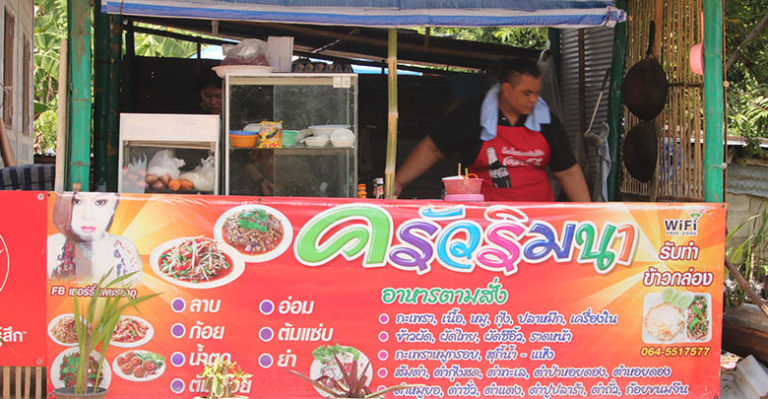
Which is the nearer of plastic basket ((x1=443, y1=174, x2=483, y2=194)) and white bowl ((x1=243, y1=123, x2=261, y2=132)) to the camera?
plastic basket ((x1=443, y1=174, x2=483, y2=194))

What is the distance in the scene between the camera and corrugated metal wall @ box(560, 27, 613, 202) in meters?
6.92

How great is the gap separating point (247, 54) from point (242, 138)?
0.59 meters

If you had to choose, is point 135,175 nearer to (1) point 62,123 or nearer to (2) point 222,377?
(1) point 62,123

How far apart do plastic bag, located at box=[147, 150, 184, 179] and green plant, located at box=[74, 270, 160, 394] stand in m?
0.92

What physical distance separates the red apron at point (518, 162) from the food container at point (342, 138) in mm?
1210

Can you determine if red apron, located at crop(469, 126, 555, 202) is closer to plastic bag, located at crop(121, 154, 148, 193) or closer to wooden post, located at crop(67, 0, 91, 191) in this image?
plastic bag, located at crop(121, 154, 148, 193)

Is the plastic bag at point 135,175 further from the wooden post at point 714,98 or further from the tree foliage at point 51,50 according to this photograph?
the tree foliage at point 51,50

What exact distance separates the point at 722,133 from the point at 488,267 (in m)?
1.84

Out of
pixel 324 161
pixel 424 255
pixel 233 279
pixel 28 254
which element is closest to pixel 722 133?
pixel 424 255

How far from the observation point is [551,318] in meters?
4.68

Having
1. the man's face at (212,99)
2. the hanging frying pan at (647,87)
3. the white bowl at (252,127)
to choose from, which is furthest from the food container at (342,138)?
the hanging frying pan at (647,87)

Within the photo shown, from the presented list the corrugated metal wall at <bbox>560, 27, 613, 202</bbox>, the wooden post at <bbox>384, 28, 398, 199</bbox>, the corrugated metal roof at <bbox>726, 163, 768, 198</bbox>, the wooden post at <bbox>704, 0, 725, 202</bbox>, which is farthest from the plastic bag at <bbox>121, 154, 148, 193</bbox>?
the corrugated metal roof at <bbox>726, 163, 768, 198</bbox>

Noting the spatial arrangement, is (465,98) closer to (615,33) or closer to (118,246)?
(615,33)

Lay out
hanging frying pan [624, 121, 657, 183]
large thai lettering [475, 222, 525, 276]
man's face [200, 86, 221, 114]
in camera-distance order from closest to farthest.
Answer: large thai lettering [475, 222, 525, 276], hanging frying pan [624, 121, 657, 183], man's face [200, 86, 221, 114]
